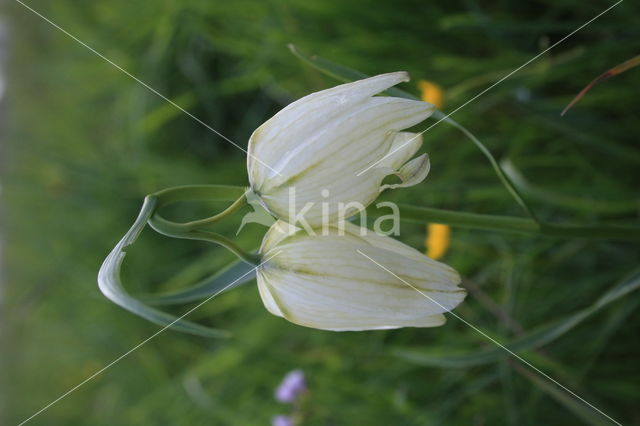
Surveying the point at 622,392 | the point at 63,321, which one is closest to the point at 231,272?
the point at 622,392

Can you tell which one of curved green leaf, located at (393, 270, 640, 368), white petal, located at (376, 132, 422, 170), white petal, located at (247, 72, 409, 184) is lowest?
curved green leaf, located at (393, 270, 640, 368)

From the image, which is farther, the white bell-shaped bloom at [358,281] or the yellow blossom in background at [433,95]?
the yellow blossom in background at [433,95]

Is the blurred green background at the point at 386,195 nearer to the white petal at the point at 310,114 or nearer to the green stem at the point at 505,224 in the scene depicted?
the green stem at the point at 505,224

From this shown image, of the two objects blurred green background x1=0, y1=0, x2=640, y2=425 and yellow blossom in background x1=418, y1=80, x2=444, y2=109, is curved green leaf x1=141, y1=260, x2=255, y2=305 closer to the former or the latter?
blurred green background x1=0, y1=0, x2=640, y2=425

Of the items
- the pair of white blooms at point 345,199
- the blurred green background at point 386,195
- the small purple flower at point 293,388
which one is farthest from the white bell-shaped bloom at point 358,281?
the small purple flower at point 293,388

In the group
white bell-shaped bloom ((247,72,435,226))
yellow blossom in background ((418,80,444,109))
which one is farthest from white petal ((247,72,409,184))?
yellow blossom in background ((418,80,444,109))

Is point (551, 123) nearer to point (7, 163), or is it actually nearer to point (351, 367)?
point (351, 367)

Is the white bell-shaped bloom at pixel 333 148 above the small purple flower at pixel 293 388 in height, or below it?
A: above
